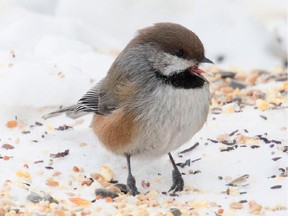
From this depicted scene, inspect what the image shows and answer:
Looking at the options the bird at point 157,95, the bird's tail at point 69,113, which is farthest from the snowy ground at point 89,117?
the bird at point 157,95

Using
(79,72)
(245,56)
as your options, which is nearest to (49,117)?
(79,72)

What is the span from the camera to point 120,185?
4.76m

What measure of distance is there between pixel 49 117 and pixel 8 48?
140 centimetres

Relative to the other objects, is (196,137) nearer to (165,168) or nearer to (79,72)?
(165,168)

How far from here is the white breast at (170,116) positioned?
4.46 meters

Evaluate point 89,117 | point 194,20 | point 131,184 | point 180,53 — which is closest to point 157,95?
point 180,53

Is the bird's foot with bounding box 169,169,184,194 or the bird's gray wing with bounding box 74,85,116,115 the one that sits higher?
the bird's gray wing with bounding box 74,85,116,115

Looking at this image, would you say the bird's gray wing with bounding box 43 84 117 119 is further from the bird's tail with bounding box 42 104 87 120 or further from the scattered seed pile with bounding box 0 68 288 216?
the scattered seed pile with bounding box 0 68 288 216

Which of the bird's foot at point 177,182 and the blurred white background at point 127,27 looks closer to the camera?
the bird's foot at point 177,182

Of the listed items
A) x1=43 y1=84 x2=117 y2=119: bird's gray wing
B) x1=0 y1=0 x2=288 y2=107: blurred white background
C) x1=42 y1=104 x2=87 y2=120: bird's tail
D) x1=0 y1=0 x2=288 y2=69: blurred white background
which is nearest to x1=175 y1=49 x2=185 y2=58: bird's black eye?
x1=43 y1=84 x2=117 y2=119: bird's gray wing

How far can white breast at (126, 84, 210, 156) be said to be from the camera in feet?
14.6

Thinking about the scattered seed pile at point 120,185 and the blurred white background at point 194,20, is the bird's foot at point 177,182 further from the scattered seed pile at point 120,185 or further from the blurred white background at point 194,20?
the blurred white background at point 194,20

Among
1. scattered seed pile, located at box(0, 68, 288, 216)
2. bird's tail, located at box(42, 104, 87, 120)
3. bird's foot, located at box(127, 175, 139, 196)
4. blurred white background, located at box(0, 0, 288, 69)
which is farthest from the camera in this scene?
blurred white background, located at box(0, 0, 288, 69)

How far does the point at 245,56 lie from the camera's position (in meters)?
7.69
